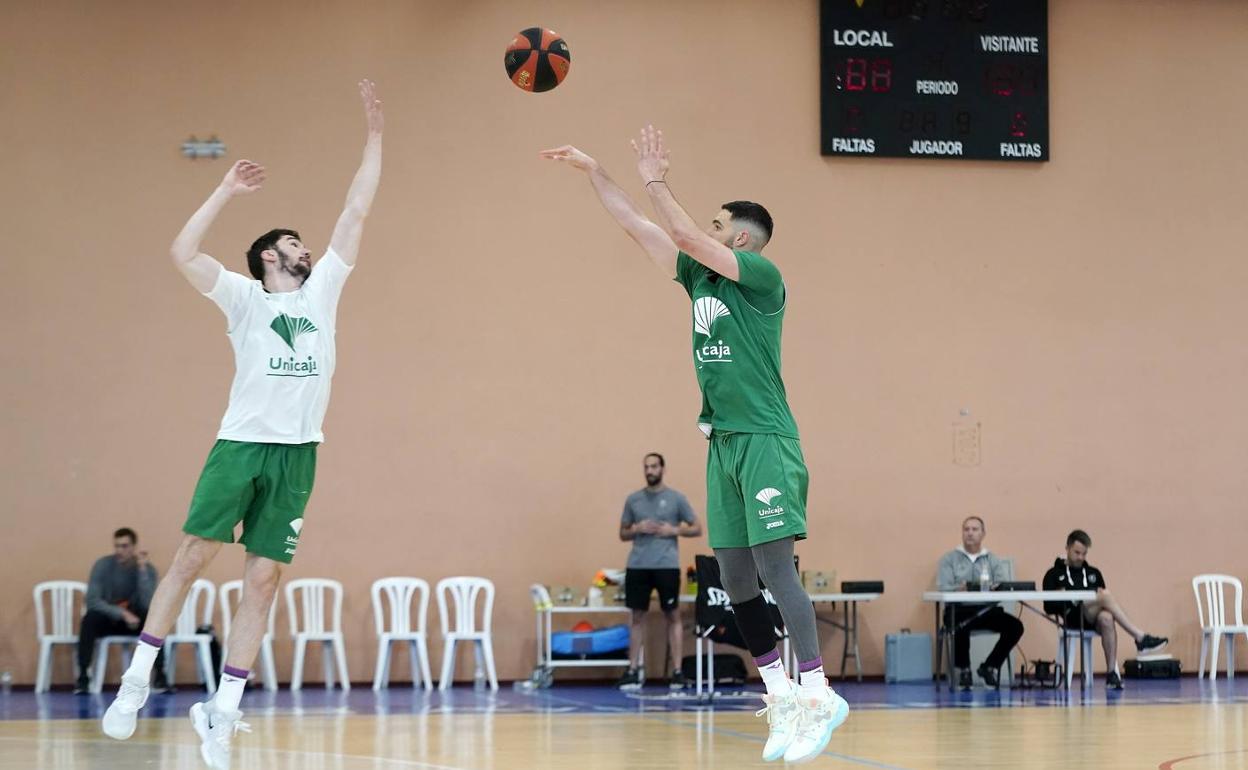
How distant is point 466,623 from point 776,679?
7070 millimetres

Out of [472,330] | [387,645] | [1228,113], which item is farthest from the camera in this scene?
[1228,113]

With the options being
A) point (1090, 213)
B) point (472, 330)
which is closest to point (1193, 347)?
point (1090, 213)

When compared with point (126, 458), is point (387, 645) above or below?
below

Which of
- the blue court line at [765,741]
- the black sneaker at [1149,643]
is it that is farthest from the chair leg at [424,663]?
the black sneaker at [1149,643]

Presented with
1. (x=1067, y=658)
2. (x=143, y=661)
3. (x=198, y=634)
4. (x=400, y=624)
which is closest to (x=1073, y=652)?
(x=1067, y=658)

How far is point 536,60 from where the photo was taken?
23.0 feet

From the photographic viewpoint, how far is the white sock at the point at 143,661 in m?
5.62

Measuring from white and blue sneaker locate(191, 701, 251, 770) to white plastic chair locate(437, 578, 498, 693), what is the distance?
6.33m

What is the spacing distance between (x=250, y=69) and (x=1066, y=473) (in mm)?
8253

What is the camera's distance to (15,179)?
12.6 meters

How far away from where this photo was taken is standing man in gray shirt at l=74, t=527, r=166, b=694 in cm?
1151

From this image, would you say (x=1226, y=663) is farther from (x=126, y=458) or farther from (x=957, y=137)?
(x=126, y=458)

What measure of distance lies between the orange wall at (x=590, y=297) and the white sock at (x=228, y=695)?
22.5 ft

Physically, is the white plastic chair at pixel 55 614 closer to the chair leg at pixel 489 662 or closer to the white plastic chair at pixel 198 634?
the white plastic chair at pixel 198 634
